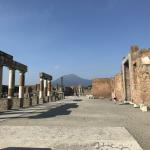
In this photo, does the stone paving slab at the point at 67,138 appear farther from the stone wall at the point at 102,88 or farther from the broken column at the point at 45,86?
the stone wall at the point at 102,88

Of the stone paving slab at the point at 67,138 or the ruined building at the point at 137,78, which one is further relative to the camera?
the ruined building at the point at 137,78

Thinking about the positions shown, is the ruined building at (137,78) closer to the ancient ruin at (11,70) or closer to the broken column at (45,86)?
the broken column at (45,86)

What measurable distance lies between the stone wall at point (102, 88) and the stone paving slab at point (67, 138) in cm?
3407

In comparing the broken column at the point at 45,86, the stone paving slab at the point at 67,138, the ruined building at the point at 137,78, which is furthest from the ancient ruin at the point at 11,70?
the ruined building at the point at 137,78

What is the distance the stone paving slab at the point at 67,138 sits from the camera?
675 centimetres

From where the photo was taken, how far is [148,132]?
8.91m

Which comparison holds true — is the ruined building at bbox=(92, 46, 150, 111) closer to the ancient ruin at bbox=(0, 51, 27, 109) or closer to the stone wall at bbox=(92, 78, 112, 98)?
the stone wall at bbox=(92, 78, 112, 98)

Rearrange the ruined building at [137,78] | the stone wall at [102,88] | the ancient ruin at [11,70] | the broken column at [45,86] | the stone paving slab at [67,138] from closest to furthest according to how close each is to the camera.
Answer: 1. the stone paving slab at [67,138]
2. the ancient ruin at [11,70]
3. the ruined building at [137,78]
4. the broken column at [45,86]
5. the stone wall at [102,88]

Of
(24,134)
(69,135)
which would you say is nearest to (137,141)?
(69,135)

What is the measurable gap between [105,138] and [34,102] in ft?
67.0

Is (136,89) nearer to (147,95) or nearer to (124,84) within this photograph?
(147,95)

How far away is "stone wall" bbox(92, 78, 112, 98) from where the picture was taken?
43.2m

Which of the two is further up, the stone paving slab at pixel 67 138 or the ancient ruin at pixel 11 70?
the ancient ruin at pixel 11 70

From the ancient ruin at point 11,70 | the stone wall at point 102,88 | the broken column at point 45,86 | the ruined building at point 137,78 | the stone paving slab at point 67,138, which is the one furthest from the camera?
the stone wall at point 102,88
